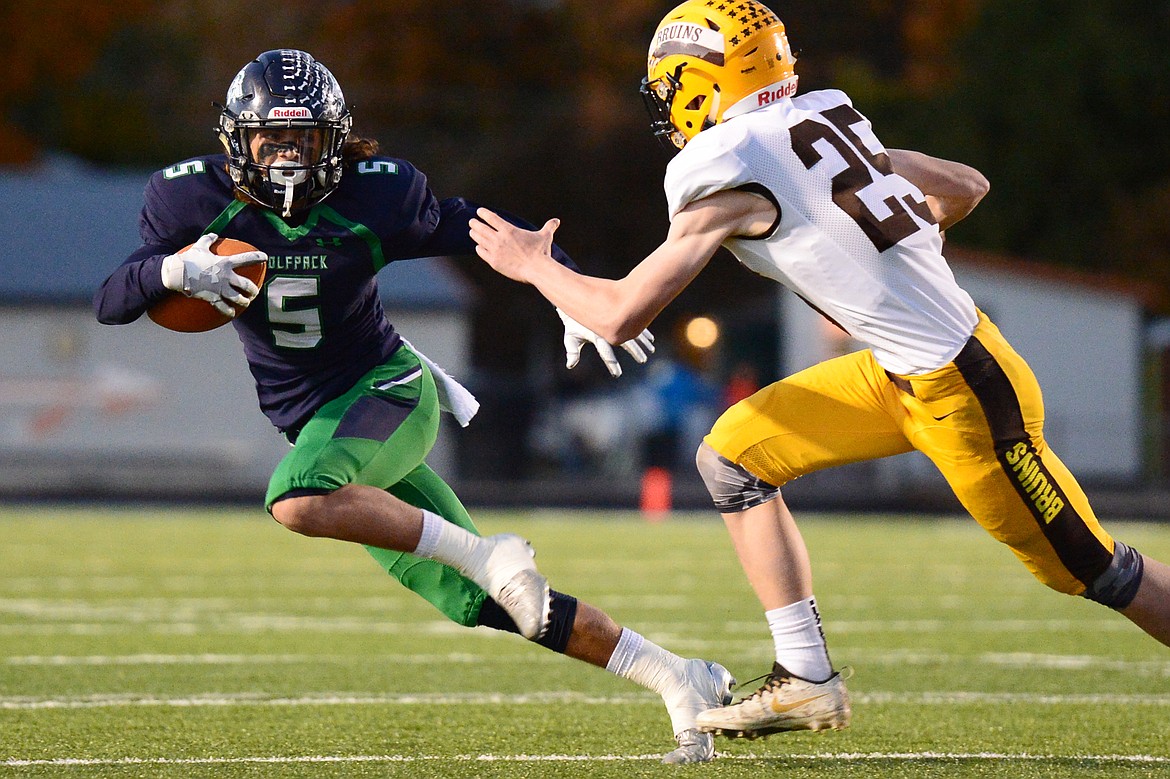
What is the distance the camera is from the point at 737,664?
18.7ft

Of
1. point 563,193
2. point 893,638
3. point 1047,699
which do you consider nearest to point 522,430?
point 563,193

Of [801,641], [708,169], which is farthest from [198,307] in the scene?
[801,641]

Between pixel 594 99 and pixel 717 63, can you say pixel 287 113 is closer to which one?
pixel 717 63

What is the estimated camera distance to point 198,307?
3877 mm

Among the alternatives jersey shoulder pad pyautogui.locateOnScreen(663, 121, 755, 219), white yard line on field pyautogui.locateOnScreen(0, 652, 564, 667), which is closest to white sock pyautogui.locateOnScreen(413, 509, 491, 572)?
jersey shoulder pad pyautogui.locateOnScreen(663, 121, 755, 219)

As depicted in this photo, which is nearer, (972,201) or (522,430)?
(972,201)

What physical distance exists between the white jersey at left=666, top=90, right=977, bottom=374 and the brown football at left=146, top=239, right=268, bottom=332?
99cm

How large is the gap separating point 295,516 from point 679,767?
1031 mm

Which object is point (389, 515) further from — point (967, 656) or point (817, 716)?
point (967, 656)

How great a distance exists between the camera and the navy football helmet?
4062mm

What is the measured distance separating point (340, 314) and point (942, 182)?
151cm

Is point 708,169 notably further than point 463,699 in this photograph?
No

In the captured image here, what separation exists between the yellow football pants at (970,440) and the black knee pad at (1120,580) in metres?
0.02

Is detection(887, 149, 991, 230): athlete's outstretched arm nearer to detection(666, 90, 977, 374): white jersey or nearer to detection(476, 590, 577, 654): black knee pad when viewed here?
detection(666, 90, 977, 374): white jersey
